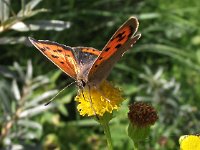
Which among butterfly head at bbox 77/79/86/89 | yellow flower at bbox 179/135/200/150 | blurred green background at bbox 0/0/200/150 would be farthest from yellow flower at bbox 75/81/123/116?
blurred green background at bbox 0/0/200/150

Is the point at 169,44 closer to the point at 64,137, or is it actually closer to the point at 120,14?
the point at 120,14

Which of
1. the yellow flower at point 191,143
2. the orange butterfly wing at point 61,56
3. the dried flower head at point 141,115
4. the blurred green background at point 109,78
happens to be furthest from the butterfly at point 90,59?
the blurred green background at point 109,78

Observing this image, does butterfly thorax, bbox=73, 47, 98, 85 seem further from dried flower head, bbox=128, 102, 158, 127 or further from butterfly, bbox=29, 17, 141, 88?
dried flower head, bbox=128, 102, 158, 127

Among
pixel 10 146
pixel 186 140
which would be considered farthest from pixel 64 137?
pixel 186 140

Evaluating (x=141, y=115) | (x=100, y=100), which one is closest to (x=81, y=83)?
(x=100, y=100)

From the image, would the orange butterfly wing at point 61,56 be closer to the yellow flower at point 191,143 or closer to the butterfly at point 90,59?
the butterfly at point 90,59
